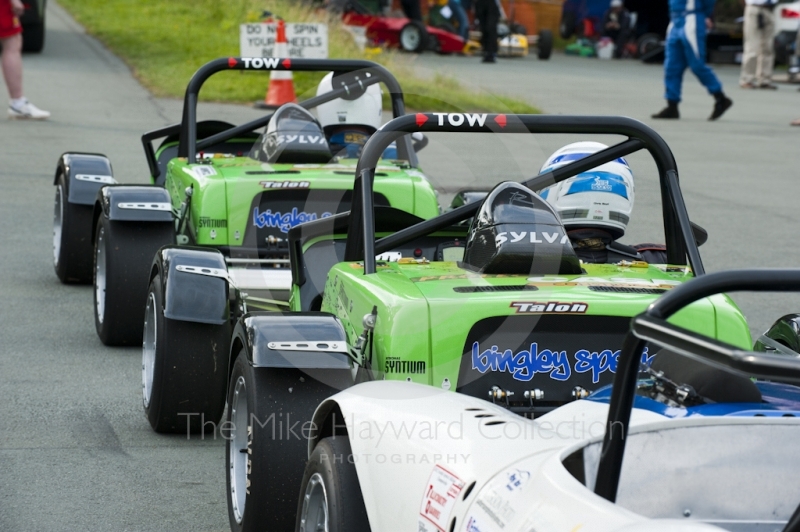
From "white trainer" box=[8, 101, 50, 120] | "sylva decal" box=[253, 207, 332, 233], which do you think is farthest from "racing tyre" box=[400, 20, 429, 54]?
"sylva decal" box=[253, 207, 332, 233]

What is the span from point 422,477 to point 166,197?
400cm

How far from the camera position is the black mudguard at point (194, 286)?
4867mm

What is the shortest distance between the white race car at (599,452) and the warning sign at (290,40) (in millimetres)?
11935

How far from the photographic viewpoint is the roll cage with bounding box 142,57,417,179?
748 cm

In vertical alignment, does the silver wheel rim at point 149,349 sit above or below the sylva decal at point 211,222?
below

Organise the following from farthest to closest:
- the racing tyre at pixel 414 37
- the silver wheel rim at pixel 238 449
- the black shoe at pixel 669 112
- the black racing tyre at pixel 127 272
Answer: the racing tyre at pixel 414 37
the black shoe at pixel 669 112
the black racing tyre at pixel 127 272
the silver wheel rim at pixel 238 449

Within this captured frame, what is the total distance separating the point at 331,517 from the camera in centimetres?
309

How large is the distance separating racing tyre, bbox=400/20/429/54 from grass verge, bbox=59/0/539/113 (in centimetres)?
480

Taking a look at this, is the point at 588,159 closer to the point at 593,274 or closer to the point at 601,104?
the point at 593,274

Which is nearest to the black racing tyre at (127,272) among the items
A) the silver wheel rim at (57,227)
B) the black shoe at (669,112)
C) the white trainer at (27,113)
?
the silver wheel rim at (57,227)

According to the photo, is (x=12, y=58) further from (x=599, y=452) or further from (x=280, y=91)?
(x=599, y=452)

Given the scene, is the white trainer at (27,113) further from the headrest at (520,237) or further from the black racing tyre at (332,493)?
the black racing tyre at (332,493)

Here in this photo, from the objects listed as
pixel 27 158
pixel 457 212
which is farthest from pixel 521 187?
pixel 27 158

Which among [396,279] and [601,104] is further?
[601,104]
